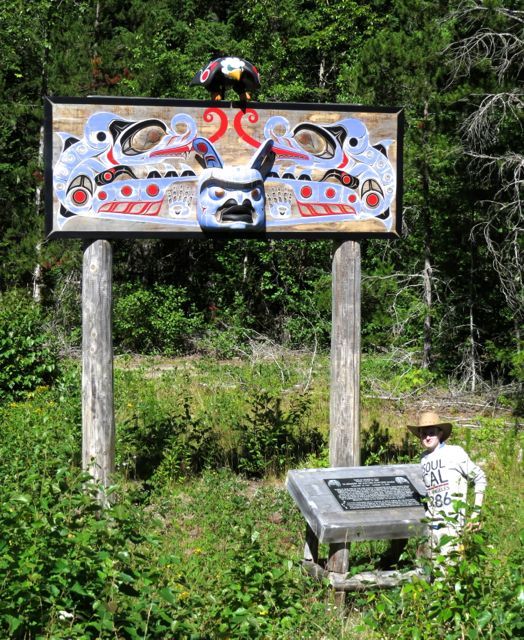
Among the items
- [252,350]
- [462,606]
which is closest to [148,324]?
[252,350]

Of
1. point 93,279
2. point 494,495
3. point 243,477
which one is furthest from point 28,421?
point 494,495

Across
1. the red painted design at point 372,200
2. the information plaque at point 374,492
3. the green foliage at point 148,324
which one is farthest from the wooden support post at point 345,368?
the green foliage at point 148,324

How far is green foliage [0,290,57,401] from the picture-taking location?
39.9 feet

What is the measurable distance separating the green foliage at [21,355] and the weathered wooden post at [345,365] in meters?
5.91

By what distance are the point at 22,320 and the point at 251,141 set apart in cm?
629

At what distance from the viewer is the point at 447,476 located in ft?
18.4

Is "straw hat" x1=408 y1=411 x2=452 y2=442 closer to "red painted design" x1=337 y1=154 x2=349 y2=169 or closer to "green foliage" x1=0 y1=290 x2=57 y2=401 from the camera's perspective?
"red painted design" x1=337 y1=154 x2=349 y2=169

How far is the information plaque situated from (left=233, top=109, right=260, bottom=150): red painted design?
292cm

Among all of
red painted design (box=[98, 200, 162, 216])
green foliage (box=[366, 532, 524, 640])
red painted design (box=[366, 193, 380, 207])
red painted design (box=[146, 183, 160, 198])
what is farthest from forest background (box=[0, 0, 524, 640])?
red painted design (box=[366, 193, 380, 207])

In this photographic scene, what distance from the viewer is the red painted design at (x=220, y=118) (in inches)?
292

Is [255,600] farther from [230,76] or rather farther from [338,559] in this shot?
[230,76]

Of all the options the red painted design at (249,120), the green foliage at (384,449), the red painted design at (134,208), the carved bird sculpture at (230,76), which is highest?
the carved bird sculpture at (230,76)

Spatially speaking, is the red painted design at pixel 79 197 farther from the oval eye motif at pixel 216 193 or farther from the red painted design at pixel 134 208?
the oval eye motif at pixel 216 193

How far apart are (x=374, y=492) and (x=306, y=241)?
16.1 metres
